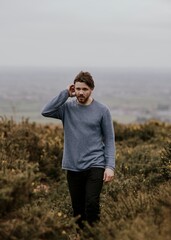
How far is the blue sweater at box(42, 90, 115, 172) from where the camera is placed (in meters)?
6.17

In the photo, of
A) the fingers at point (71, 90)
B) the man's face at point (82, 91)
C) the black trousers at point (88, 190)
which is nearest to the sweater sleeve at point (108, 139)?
the black trousers at point (88, 190)

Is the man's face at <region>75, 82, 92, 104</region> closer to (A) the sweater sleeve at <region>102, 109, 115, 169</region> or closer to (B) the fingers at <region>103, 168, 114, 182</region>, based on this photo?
(A) the sweater sleeve at <region>102, 109, 115, 169</region>

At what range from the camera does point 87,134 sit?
617 cm

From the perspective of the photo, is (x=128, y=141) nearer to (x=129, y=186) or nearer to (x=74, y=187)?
(x=129, y=186)

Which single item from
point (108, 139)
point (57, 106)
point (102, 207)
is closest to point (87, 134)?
point (108, 139)

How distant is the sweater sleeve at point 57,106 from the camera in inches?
243

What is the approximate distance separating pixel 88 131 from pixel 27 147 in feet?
20.1

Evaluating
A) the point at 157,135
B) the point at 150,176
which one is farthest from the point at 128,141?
the point at 150,176

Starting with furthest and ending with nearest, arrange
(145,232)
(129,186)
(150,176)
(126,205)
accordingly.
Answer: (150,176) < (129,186) < (126,205) < (145,232)

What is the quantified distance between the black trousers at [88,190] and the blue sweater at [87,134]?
0.29 feet

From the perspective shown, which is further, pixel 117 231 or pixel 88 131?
pixel 88 131

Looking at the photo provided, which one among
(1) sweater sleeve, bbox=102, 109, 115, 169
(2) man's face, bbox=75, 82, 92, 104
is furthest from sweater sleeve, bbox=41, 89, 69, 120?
(1) sweater sleeve, bbox=102, 109, 115, 169

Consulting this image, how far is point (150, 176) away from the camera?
943cm

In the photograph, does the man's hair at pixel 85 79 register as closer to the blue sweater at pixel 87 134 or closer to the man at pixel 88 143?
the man at pixel 88 143
